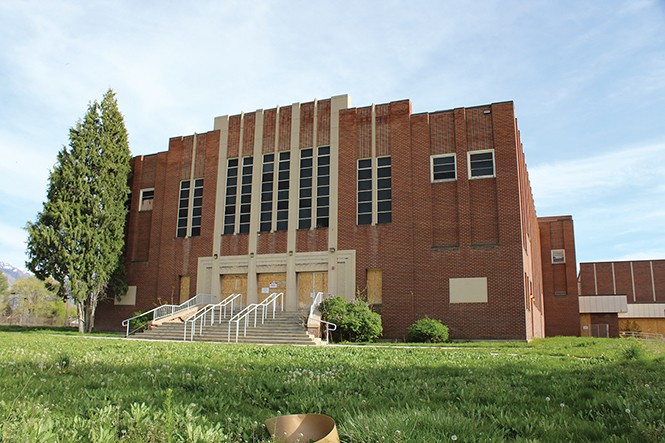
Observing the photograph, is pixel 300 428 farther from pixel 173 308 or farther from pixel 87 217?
pixel 87 217

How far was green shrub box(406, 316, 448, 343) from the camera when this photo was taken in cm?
2431

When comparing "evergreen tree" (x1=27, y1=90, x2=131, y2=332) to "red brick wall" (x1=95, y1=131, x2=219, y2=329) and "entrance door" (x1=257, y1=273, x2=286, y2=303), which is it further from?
"entrance door" (x1=257, y1=273, x2=286, y2=303)

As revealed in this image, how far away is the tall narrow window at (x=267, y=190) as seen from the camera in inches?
1248

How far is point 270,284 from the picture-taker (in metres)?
30.9

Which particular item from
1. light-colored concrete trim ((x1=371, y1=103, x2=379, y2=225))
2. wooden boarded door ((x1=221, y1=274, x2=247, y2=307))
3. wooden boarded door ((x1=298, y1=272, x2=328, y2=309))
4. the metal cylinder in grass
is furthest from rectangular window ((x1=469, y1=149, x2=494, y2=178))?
the metal cylinder in grass

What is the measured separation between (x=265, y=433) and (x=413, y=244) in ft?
80.5

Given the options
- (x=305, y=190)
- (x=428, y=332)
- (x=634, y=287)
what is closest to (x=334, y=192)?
(x=305, y=190)

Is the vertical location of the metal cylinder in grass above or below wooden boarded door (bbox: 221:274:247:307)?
below

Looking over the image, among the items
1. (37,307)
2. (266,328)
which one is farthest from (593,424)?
(37,307)

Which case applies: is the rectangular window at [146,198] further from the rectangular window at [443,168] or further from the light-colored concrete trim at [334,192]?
the rectangular window at [443,168]

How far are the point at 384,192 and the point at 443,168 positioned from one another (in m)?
3.41

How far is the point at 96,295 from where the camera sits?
32875 millimetres

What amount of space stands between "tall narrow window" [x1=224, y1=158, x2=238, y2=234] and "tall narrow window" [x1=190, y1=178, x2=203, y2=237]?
196cm

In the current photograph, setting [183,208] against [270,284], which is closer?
[270,284]
